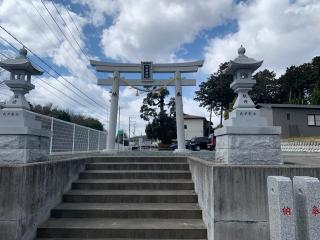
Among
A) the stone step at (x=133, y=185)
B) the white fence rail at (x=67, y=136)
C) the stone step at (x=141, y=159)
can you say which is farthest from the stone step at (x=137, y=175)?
the white fence rail at (x=67, y=136)

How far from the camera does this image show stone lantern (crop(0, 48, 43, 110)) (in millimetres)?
4762

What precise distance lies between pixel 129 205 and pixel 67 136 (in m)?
5.21

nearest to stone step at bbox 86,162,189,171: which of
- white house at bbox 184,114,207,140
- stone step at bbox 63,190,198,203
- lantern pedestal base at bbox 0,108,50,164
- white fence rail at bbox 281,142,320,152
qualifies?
stone step at bbox 63,190,198,203

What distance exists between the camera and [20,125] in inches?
177

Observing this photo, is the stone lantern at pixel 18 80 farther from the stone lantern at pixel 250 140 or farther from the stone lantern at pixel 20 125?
the stone lantern at pixel 250 140

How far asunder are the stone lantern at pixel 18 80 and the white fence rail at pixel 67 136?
1.71m

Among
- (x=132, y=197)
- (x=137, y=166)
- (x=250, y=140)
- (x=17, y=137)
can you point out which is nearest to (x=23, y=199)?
(x=17, y=137)

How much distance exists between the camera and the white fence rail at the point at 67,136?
316 inches

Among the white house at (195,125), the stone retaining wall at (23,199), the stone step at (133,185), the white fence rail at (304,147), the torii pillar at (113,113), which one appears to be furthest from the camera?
the white house at (195,125)

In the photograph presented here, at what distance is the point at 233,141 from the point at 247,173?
2.10ft

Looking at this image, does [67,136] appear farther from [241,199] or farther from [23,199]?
[241,199]

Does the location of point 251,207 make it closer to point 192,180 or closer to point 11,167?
point 192,180

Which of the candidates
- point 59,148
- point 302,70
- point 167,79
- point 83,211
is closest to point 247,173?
point 83,211

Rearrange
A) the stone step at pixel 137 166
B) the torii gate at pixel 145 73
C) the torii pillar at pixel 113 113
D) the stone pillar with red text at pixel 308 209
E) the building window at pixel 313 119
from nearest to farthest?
the stone pillar with red text at pixel 308 209
the stone step at pixel 137 166
the torii pillar at pixel 113 113
the torii gate at pixel 145 73
the building window at pixel 313 119
